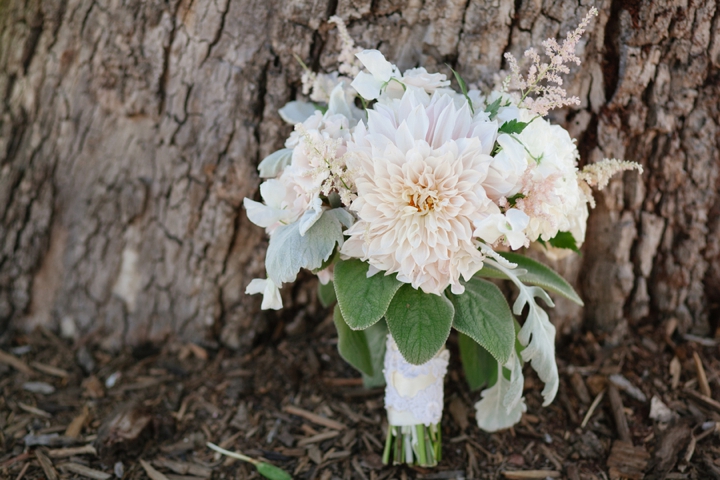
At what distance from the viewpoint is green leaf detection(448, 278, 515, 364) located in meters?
1.22

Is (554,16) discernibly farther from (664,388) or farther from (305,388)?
(305,388)

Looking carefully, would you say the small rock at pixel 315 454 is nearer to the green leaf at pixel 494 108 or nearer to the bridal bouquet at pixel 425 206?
the bridal bouquet at pixel 425 206

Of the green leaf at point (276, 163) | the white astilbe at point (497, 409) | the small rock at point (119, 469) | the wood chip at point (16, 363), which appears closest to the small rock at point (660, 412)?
the white astilbe at point (497, 409)

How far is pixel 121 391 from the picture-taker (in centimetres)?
176

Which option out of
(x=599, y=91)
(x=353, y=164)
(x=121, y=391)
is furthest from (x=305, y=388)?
(x=599, y=91)

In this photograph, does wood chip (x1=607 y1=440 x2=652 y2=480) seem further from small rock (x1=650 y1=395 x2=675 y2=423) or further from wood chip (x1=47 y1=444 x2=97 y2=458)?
wood chip (x1=47 y1=444 x2=97 y2=458)

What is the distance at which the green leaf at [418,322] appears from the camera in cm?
119

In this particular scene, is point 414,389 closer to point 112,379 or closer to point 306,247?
point 306,247

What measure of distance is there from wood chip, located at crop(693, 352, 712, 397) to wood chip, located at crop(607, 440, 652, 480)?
0.29 metres

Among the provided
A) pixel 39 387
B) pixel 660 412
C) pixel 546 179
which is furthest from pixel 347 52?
pixel 39 387

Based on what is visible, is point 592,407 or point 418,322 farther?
point 592,407

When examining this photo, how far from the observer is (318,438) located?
160 centimetres

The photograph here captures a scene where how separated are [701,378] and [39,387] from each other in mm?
1974

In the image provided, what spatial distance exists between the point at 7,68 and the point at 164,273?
802 mm
